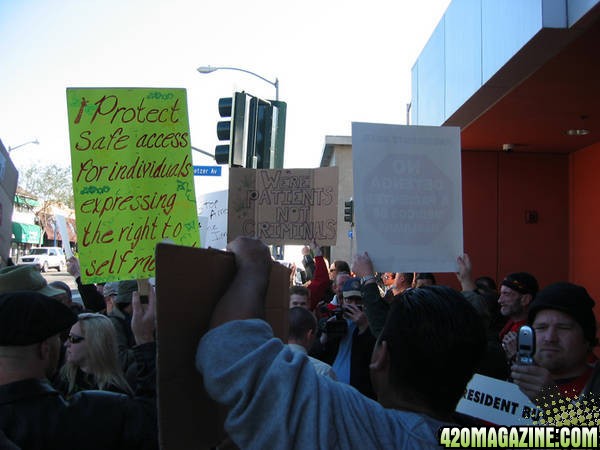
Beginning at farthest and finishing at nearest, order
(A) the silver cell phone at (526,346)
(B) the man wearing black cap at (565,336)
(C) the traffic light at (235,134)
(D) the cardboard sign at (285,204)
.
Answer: (C) the traffic light at (235,134)
(D) the cardboard sign at (285,204)
(B) the man wearing black cap at (565,336)
(A) the silver cell phone at (526,346)

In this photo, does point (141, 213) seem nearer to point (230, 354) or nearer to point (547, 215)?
point (230, 354)

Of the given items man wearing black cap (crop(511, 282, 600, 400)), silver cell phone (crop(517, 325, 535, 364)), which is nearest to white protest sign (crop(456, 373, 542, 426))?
man wearing black cap (crop(511, 282, 600, 400))

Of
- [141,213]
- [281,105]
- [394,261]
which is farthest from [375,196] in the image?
[281,105]

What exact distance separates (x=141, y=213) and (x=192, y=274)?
5.81 feet

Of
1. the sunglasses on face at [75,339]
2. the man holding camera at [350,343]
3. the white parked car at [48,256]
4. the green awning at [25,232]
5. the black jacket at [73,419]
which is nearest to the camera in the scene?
the black jacket at [73,419]

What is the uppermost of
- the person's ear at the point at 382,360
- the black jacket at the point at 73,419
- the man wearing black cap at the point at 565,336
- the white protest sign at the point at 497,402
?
the person's ear at the point at 382,360

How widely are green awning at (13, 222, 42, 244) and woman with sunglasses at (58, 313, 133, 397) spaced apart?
35586 millimetres

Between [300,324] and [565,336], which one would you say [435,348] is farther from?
[300,324]

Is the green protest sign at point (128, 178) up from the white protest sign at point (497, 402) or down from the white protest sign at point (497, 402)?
up

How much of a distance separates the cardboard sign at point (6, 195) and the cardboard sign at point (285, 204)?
1.91 meters

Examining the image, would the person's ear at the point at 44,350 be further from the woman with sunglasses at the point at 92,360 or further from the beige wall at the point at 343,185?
the beige wall at the point at 343,185

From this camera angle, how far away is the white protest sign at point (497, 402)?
304cm

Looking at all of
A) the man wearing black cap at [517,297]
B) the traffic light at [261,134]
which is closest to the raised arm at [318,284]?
the traffic light at [261,134]

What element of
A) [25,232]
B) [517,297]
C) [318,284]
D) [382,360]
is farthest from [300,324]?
[25,232]
